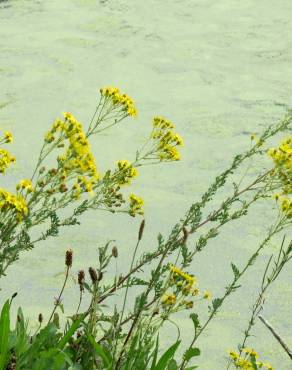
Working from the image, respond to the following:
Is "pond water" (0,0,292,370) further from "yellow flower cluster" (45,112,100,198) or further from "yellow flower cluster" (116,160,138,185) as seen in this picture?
"yellow flower cluster" (45,112,100,198)

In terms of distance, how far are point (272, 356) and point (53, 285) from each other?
2.71ft

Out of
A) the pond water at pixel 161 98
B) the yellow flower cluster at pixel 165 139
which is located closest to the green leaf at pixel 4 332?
the yellow flower cluster at pixel 165 139

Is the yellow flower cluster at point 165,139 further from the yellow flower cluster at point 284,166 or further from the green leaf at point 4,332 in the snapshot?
the green leaf at point 4,332

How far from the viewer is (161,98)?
455 centimetres

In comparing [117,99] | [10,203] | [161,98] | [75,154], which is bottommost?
[10,203]

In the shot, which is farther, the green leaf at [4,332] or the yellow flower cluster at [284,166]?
the yellow flower cluster at [284,166]

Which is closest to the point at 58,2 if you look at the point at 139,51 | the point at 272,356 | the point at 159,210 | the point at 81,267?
the point at 139,51

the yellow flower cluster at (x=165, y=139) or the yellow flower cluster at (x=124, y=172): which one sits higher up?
the yellow flower cluster at (x=165, y=139)

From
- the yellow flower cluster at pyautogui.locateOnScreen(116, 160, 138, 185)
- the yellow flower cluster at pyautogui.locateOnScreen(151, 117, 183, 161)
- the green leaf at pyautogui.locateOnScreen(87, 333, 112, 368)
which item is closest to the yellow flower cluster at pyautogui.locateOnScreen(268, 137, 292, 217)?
the yellow flower cluster at pyautogui.locateOnScreen(151, 117, 183, 161)

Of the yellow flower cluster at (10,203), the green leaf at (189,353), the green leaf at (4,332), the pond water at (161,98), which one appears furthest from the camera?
the pond water at (161,98)

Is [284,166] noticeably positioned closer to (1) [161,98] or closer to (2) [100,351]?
(2) [100,351]

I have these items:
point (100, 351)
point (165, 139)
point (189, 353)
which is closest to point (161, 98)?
point (165, 139)

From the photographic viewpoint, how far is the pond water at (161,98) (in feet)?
9.43

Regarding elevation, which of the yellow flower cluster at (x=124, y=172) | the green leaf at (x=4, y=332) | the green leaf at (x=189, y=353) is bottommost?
the green leaf at (x=189, y=353)
